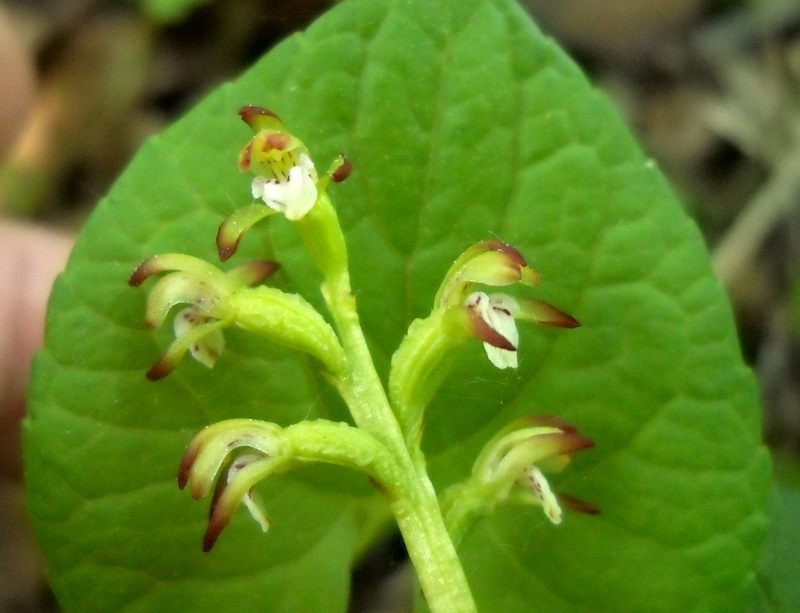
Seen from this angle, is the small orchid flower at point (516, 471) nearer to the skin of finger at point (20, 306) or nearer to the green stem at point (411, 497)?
the green stem at point (411, 497)

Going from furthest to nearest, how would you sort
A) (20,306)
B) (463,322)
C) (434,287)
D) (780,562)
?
1. (20,306)
2. (780,562)
3. (434,287)
4. (463,322)

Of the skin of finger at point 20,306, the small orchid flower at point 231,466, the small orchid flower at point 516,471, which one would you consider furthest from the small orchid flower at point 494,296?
the skin of finger at point 20,306

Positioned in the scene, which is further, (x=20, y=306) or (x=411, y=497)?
(x=20, y=306)

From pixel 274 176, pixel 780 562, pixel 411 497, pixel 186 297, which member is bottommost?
pixel 780 562

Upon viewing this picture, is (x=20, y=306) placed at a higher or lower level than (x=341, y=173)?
lower

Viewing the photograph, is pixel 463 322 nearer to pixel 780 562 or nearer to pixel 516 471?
pixel 516 471

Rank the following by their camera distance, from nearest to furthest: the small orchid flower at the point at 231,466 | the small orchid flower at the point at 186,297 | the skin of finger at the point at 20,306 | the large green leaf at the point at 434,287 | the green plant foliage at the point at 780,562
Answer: the small orchid flower at the point at 231,466, the small orchid flower at the point at 186,297, the large green leaf at the point at 434,287, the green plant foliage at the point at 780,562, the skin of finger at the point at 20,306

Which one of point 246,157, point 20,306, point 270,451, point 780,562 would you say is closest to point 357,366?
point 270,451

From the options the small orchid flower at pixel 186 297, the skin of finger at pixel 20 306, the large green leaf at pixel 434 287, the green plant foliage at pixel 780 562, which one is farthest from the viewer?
the skin of finger at pixel 20 306
